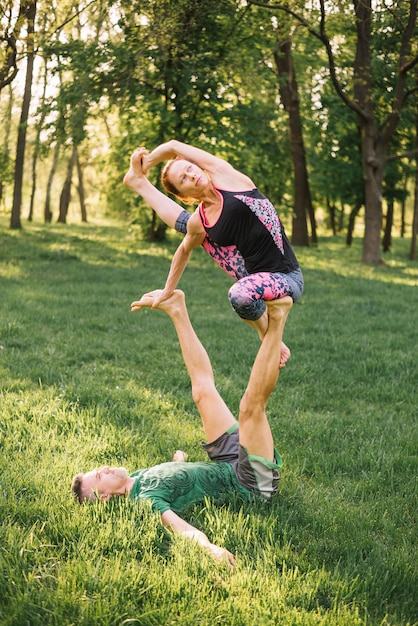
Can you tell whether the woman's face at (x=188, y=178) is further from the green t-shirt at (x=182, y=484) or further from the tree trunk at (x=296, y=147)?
the tree trunk at (x=296, y=147)

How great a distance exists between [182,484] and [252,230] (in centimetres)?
160

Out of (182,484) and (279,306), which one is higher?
(279,306)

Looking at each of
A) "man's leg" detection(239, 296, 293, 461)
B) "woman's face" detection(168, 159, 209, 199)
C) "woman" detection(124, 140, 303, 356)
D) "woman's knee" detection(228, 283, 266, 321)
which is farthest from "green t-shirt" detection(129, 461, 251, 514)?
"woman's face" detection(168, 159, 209, 199)

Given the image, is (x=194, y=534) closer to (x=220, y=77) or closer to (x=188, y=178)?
(x=188, y=178)

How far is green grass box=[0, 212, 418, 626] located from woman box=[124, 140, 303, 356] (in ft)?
3.84

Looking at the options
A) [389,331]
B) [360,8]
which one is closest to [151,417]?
[389,331]

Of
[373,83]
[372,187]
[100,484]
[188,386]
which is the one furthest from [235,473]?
[373,83]

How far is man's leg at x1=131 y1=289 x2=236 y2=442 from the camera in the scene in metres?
4.48

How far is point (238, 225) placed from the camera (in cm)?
386

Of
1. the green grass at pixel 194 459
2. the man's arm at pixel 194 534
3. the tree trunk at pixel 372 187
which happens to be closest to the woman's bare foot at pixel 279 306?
the green grass at pixel 194 459

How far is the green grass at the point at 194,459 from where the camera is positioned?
117 inches

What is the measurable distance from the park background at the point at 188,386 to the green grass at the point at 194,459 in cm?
2

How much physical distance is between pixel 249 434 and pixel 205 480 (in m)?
0.42

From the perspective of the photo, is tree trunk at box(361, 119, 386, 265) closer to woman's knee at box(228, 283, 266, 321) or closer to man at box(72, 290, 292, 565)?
man at box(72, 290, 292, 565)
